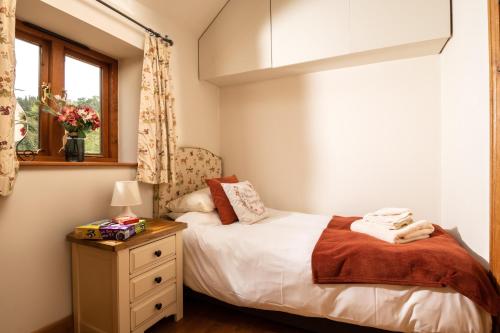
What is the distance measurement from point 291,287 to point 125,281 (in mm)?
890

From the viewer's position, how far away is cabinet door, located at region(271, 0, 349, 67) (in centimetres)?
220

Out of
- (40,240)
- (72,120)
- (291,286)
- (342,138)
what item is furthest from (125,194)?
(342,138)

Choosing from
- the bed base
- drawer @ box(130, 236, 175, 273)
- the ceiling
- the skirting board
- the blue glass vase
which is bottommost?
the skirting board

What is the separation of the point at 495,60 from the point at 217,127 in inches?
95.2

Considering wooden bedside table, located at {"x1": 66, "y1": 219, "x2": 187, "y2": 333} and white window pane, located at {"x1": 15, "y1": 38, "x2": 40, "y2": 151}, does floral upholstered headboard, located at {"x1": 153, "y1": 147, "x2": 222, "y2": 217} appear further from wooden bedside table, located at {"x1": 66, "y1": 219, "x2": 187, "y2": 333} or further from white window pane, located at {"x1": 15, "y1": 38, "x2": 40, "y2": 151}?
white window pane, located at {"x1": 15, "y1": 38, "x2": 40, "y2": 151}

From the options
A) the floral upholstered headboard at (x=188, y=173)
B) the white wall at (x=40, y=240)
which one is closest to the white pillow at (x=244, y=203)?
the floral upholstered headboard at (x=188, y=173)

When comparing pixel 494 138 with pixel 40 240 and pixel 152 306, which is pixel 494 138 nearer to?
pixel 152 306

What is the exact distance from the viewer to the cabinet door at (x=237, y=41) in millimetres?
2504

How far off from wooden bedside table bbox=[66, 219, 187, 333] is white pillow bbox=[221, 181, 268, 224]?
55 cm

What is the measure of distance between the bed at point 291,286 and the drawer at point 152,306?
166 mm

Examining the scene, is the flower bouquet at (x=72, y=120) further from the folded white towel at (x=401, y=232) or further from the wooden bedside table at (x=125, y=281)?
the folded white towel at (x=401, y=232)

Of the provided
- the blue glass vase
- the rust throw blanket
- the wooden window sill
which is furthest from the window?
the rust throw blanket

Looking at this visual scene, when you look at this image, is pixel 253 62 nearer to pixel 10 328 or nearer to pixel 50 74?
pixel 50 74

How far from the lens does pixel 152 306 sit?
5.13 feet
